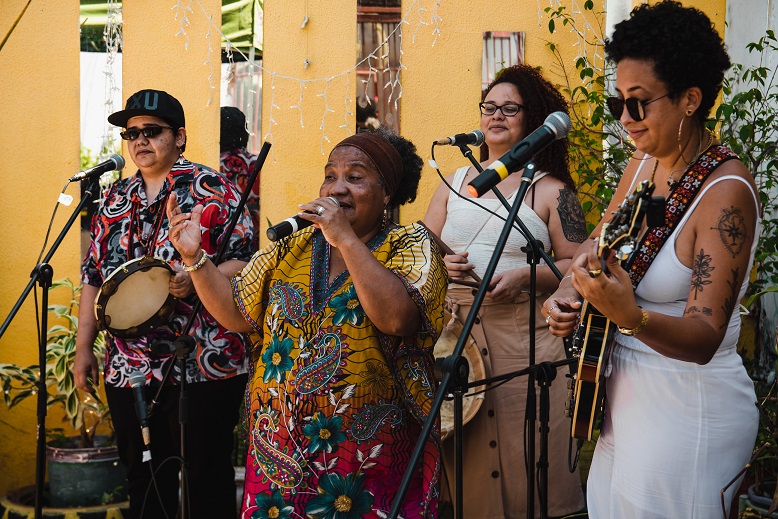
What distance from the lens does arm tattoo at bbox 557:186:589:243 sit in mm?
4016

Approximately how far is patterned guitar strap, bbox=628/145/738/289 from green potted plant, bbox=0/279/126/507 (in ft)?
11.3

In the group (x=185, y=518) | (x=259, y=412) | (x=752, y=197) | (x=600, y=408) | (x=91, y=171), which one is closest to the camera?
(x=752, y=197)

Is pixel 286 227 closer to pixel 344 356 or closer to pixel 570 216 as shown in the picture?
pixel 344 356

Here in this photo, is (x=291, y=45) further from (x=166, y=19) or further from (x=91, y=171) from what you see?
(x=91, y=171)

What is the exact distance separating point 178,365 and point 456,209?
56.4 inches

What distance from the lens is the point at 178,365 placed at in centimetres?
394

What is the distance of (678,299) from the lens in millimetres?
2469

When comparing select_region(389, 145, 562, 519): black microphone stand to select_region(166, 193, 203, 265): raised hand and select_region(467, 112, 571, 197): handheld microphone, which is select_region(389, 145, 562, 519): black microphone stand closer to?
select_region(467, 112, 571, 197): handheld microphone

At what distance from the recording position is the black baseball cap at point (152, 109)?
412 cm

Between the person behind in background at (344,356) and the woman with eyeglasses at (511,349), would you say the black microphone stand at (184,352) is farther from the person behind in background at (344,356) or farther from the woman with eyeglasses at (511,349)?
the woman with eyeglasses at (511,349)

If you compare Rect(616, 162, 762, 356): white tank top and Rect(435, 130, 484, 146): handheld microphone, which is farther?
Rect(435, 130, 484, 146): handheld microphone

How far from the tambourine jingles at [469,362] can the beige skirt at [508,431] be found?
4cm

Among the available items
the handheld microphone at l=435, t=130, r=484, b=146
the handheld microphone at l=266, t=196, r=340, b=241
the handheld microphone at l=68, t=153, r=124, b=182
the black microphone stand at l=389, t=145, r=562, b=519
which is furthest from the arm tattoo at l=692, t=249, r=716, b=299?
the handheld microphone at l=68, t=153, r=124, b=182

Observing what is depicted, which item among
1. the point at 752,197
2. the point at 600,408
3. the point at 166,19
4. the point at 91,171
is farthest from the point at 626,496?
the point at 166,19
